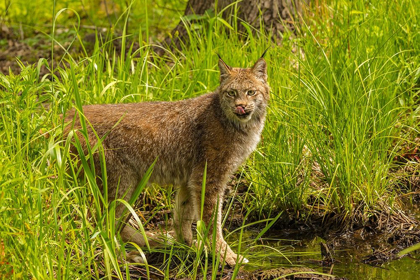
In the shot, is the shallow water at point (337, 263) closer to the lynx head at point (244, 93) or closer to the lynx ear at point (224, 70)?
the lynx head at point (244, 93)

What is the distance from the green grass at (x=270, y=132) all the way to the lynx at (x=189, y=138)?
0.95 feet

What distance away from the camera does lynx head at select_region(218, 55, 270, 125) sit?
16.9ft

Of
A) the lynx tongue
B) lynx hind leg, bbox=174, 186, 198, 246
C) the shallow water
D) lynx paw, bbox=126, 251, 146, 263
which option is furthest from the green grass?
the lynx tongue

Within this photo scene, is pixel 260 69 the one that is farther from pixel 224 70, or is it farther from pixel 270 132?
pixel 270 132

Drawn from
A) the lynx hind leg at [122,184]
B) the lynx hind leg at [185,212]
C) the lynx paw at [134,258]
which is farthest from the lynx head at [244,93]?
the lynx paw at [134,258]

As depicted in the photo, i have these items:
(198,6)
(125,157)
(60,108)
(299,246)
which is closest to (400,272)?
(299,246)

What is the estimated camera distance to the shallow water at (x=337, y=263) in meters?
4.58

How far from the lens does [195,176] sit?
16.8 ft

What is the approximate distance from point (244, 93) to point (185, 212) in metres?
1.05

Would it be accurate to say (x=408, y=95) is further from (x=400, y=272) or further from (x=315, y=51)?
(x=400, y=272)

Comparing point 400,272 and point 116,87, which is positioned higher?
point 116,87

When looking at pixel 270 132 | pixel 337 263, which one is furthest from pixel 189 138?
pixel 337 263

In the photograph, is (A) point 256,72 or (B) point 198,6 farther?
(B) point 198,6

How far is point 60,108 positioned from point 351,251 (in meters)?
2.33
